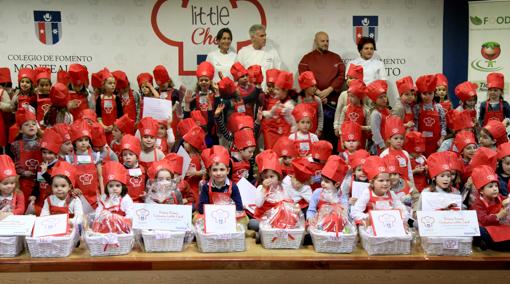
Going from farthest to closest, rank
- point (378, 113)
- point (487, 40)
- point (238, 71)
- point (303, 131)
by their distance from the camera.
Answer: point (487, 40)
point (238, 71)
point (378, 113)
point (303, 131)

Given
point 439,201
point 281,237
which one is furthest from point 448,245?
point 281,237

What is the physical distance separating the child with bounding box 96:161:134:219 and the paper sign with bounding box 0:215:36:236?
1.67 feet

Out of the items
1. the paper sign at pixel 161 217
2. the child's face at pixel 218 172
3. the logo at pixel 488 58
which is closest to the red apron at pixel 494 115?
the logo at pixel 488 58

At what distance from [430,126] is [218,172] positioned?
2993mm

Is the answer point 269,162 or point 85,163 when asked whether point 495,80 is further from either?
point 85,163

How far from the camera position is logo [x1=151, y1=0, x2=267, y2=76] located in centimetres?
758

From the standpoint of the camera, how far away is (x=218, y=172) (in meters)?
4.30

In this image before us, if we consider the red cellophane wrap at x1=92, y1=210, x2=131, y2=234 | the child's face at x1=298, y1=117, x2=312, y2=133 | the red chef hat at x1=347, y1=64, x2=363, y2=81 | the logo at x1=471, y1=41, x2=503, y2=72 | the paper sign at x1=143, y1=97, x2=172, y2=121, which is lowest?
the red cellophane wrap at x1=92, y1=210, x2=131, y2=234

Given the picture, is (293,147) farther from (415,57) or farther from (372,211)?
(415,57)

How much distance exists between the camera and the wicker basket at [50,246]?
364 cm

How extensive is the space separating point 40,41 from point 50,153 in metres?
2.97

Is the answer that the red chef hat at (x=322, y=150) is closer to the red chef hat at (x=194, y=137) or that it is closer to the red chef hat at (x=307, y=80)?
the red chef hat at (x=194, y=137)

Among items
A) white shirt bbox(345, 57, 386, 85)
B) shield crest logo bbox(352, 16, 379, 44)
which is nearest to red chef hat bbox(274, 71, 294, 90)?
white shirt bbox(345, 57, 386, 85)

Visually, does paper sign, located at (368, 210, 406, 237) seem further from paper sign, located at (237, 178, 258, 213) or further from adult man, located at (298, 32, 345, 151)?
adult man, located at (298, 32, 345, 151)
